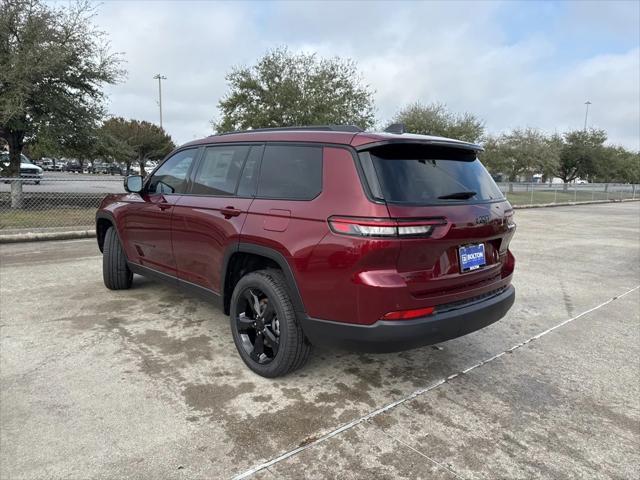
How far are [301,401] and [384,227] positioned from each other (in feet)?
4.29

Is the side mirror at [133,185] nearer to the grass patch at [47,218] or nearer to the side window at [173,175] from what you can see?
the side window at [173,175]

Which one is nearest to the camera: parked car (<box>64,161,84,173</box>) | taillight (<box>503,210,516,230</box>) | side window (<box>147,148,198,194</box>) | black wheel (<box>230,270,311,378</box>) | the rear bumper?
the rear bumper

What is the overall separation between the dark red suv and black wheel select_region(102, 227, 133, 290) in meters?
1.69

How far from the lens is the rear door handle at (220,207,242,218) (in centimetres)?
329

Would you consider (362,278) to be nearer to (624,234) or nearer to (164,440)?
(164,440)

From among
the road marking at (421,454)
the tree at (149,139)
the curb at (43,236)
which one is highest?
the tree at (149,139)

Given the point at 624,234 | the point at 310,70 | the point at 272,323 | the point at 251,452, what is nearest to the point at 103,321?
the point at 272,323

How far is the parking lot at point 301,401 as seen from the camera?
235cm

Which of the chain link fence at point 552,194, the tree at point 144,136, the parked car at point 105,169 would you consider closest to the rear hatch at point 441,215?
the chain link fence at point 552,194

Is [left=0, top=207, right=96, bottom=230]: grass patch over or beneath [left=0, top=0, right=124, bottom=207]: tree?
beneath

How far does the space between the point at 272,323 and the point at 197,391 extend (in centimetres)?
67

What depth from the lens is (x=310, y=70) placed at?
2041 centimetres

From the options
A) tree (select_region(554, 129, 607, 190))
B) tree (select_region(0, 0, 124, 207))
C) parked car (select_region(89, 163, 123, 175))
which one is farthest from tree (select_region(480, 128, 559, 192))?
parked car (select_region(89, 163, 123, 175))

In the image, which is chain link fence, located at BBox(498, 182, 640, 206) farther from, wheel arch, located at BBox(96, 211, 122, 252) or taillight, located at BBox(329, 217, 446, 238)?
taillight, located at BBox(329, 217, 446, 238)
